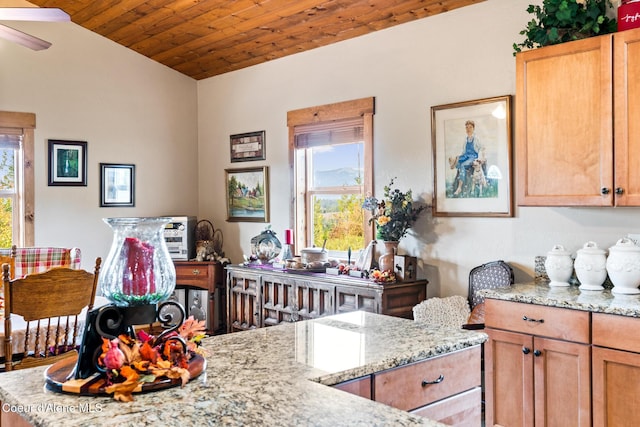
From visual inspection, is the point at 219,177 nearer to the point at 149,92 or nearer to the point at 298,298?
the point at 149,92

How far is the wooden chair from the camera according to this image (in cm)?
290

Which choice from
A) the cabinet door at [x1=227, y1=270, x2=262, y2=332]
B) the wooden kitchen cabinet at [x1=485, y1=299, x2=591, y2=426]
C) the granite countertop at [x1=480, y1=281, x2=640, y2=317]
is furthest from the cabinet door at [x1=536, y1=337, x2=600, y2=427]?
the cabinet door at [x1=227, y1=270, x2=262, y2=332]

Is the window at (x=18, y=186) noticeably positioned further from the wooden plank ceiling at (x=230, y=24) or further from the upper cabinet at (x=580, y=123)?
the upper cabinet at (x=580, y=123)

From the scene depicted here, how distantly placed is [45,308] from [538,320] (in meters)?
2.39

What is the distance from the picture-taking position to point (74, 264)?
4.42 m

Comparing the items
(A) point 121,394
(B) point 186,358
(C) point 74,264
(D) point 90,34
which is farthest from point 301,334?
(D) point 90,34

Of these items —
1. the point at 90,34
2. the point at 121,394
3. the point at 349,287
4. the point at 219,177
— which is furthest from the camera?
the point at 219,177

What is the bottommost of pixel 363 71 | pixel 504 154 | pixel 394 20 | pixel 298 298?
pixel 298 298

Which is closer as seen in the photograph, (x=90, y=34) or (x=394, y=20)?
(x=394, y=20)

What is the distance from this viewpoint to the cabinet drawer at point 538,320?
2.73m

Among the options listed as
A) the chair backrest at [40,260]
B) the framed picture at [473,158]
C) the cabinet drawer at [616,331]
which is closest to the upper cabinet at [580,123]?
the framed picture at [473,158]

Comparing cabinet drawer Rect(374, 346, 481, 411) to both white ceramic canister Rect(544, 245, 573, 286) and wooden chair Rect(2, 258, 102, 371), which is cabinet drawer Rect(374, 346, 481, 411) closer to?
white ceramic canister Rect(544, 245, 573, 286)

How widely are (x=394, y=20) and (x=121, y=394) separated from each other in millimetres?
3418

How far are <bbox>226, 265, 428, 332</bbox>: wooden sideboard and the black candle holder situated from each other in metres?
2.30
